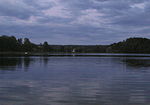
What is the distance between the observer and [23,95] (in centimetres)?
1497

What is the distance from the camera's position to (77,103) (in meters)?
12.9

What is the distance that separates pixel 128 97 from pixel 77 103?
3.39 metres

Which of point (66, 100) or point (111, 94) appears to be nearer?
point (66, 100)

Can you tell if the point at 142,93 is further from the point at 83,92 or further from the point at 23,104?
the point at 23,104

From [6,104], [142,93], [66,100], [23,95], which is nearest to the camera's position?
[6,104]

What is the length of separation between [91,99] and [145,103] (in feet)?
9.45

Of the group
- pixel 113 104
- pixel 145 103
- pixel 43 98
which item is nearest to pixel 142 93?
pixel 145 103

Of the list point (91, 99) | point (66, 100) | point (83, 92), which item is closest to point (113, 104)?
point (91, 99)

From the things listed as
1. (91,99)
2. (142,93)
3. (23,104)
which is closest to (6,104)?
(23,104)

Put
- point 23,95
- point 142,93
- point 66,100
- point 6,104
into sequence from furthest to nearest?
point 142,93 → point 23,95 → point 66,100 → point 6,104

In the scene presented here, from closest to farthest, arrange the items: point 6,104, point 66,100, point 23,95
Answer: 1. point 6,104
2. point 66,100
3. point 23,95

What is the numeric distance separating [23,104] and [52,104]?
4.74 feet

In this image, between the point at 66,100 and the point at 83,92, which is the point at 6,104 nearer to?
the point at 66,100

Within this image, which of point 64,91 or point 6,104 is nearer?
point 6,104
